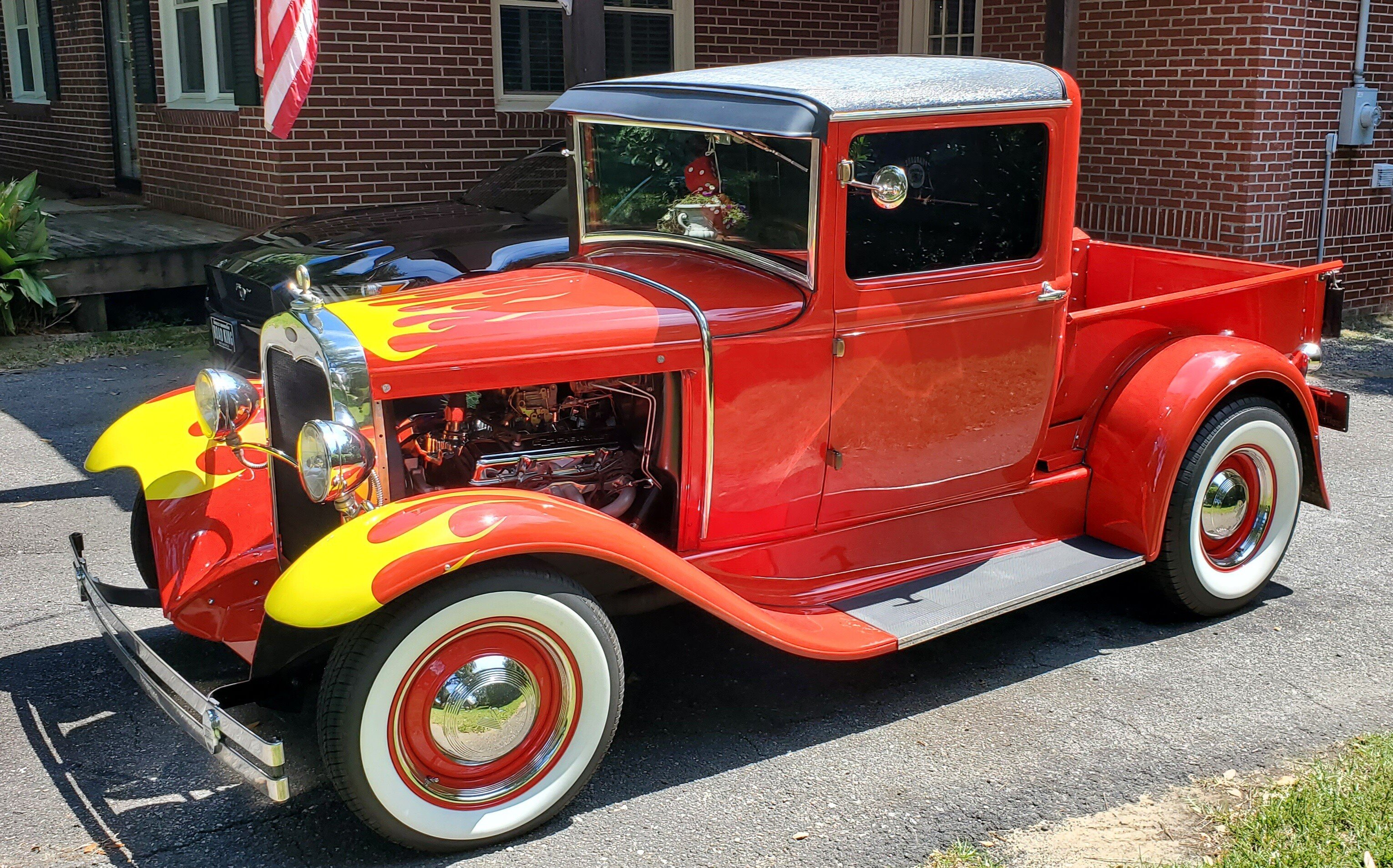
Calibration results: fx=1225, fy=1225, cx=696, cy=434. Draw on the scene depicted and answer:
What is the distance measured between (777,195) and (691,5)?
7.30 meters

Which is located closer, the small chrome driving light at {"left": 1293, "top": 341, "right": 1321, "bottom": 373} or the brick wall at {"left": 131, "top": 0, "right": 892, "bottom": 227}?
the small chrome driving light at {"left": 1293, "top": 341, "right": 1321, "bottom": 373}

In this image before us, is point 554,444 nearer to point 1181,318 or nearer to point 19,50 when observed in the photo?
point 1181,318

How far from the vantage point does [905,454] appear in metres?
3.75

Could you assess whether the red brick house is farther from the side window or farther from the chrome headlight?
the chrome headlight

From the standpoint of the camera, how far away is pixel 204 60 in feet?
33.2

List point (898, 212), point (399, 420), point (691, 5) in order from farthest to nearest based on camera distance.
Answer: point (691, 5) → point (898, 212) → point (399, 420)

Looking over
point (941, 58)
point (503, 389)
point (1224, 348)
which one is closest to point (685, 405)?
point (503, 389)

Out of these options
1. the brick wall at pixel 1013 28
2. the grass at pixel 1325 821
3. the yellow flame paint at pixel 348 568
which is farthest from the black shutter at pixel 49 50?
the grass at pixel 1325 821

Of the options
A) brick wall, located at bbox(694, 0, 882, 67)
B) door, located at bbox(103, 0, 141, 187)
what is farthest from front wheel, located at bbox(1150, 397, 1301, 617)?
door, located at bbox(103, 0, 141, 187)

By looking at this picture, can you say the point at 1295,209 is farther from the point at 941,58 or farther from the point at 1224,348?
the point at 941,58

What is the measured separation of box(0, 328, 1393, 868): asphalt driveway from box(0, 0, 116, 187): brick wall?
923 centimetres

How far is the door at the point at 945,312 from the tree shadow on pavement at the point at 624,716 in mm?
550

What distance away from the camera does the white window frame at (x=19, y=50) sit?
544 inches

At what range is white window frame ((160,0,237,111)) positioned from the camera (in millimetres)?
9844
